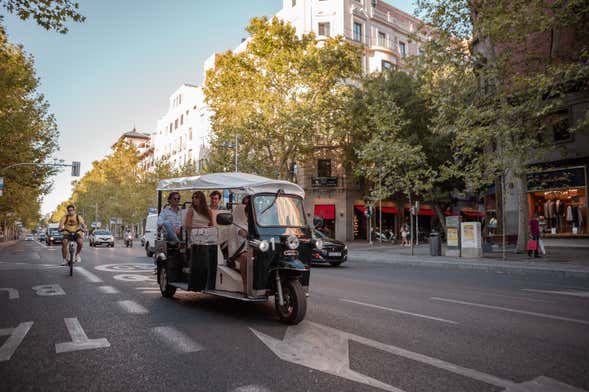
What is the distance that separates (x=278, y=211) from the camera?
675 cm

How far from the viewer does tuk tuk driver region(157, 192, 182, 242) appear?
27.2ft

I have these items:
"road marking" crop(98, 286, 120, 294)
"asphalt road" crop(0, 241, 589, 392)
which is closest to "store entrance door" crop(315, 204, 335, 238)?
"road marking" crop(98, 286, 120, 294)

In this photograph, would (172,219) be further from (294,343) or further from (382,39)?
(382,39)

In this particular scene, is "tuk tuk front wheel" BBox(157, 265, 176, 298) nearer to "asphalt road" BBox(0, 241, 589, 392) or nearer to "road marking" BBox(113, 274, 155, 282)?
"asphalt road" BBox(0, 241, 589, 392)

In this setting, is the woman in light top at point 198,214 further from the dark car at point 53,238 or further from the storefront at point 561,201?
the dark car at point 53,238

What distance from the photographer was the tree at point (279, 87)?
109 ft

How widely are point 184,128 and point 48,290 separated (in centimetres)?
5775

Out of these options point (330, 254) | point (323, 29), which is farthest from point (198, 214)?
point (323, 29)

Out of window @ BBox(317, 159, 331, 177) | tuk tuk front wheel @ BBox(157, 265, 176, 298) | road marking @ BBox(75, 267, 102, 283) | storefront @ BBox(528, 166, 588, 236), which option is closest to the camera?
tuk tuk front wheel @ BBox(157, 265, 176, 298)

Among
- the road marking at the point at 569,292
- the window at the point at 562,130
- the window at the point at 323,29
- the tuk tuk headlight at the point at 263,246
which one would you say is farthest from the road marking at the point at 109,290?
the window at the point at 323,29

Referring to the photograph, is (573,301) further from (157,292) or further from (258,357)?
(157,292)

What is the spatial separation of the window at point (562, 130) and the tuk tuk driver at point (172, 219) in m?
21.9

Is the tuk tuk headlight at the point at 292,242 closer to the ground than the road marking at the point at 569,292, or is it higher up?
higher up

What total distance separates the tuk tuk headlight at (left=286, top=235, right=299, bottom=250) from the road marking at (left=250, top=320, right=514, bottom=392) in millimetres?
1040
